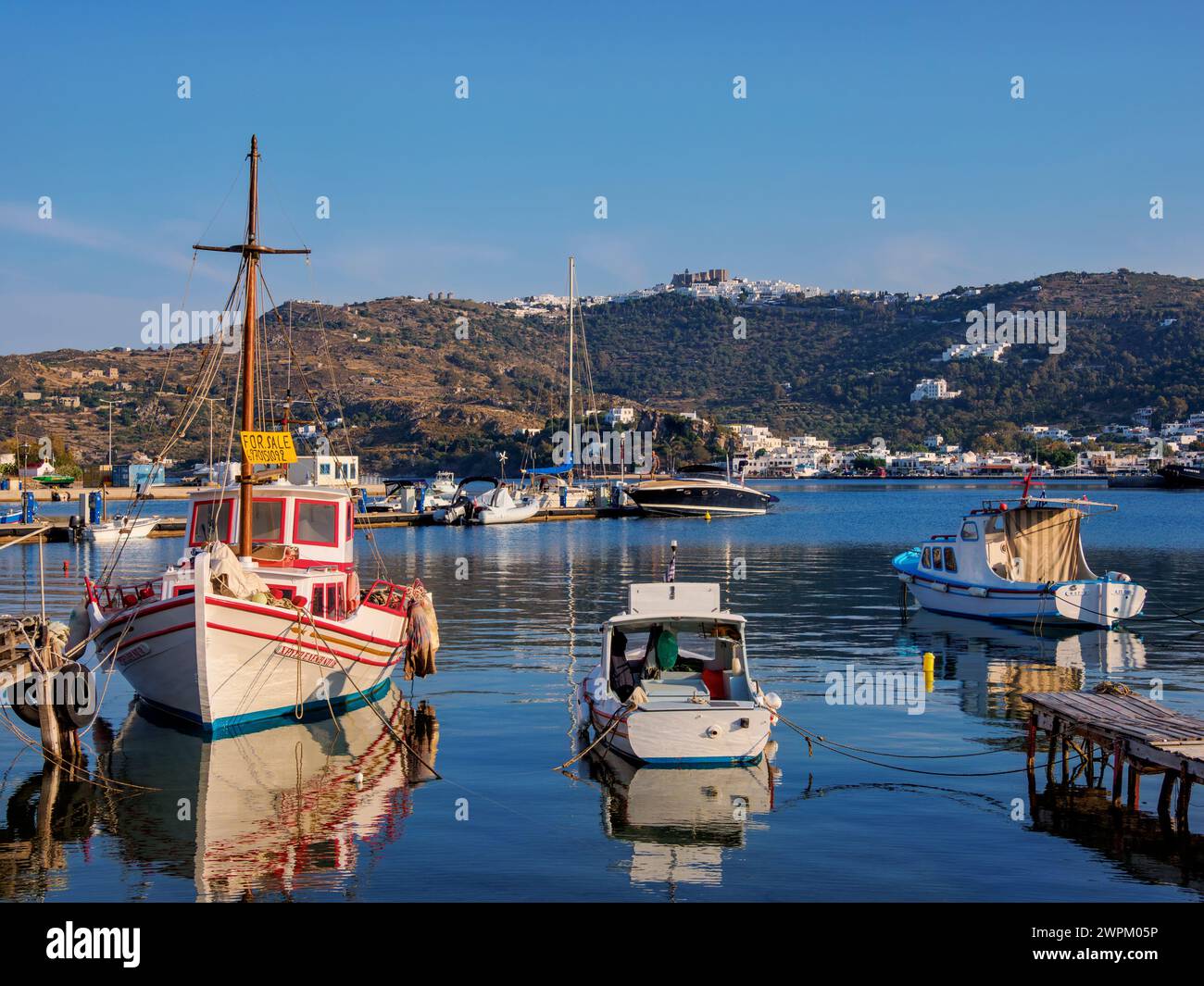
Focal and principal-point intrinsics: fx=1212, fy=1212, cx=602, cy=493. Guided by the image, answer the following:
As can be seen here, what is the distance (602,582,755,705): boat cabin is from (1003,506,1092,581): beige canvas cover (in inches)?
809

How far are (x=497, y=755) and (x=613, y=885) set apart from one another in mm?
7460

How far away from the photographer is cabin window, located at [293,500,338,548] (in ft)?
91.9

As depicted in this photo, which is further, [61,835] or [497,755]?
[497,755]

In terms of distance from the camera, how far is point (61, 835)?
17.8 metres

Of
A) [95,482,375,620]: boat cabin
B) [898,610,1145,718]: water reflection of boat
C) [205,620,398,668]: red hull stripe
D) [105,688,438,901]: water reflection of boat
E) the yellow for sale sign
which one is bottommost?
[898,610,1145,718]: water reflection of boat

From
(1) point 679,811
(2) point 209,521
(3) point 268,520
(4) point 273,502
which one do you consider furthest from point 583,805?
(2) point 209,521

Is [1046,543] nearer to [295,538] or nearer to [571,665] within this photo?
[571,665]

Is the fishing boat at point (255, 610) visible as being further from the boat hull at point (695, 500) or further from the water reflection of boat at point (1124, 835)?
the boat hull at point (695, 500)

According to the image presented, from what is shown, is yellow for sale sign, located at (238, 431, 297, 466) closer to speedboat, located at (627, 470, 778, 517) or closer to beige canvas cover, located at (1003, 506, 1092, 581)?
beige canvas cover, located at (1003, 506, 1092, 581)

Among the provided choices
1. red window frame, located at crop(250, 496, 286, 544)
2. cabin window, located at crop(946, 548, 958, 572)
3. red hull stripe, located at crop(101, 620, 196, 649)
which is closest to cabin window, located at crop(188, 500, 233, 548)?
red window frame, located at crop(250, 496, 286, 544)

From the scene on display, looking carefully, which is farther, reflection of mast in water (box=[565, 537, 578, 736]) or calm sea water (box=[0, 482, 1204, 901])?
reflection of mast in water (box=[565, 537, 578, 736])

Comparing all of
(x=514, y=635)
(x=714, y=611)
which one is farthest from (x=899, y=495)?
(x=714, y=611)

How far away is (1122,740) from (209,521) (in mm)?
20278
